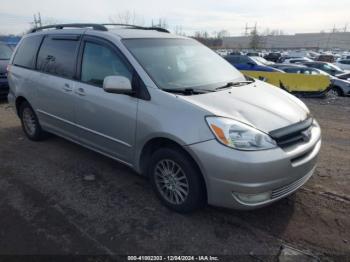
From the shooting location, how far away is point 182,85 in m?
3.41

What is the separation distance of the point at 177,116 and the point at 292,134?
1.11 m

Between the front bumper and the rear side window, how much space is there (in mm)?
3589

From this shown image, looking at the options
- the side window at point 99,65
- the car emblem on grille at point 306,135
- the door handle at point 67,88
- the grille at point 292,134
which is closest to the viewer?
the grille at point 292,134

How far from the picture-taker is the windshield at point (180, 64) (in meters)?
3.45

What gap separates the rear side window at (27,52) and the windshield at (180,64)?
2.20 metres

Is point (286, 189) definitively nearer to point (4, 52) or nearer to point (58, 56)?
point (58, 56)

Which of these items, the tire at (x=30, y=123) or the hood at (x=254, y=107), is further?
the tire at (x=30, y=123)

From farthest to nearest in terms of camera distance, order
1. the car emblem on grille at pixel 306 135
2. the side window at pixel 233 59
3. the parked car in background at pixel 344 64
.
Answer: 1. the parked car in background at pixel 344 64
2. the side window at pixel 233 59
3. the car emblem on grille at pixel 306 135

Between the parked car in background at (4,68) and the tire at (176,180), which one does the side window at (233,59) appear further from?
the tire at (176,180)

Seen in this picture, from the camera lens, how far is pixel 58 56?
4488 mm

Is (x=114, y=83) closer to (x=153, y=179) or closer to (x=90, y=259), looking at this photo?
(x=153, y=179)

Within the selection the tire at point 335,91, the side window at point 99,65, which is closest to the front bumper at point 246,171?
the side window at point 99,65

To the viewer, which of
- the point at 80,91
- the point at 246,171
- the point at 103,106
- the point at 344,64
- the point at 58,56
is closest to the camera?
the point at 246,171

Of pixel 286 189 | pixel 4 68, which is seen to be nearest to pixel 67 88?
pixel 286 189
